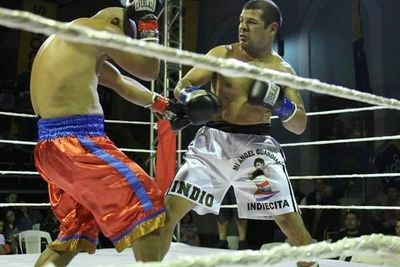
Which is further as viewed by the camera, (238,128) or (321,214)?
(321,214)

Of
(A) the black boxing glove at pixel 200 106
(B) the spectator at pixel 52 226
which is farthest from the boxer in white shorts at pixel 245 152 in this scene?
(B) the spectator at pixel 52 226

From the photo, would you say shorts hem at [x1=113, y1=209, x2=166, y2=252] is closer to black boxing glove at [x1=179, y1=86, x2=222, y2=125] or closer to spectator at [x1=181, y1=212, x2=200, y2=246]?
black boxing glove at [x1=179, y1=86, x2=222, y2=125]

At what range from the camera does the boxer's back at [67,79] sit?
128 cm

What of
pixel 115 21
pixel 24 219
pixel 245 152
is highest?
pixel 115 21

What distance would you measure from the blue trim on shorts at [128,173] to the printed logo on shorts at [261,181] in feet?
1.61

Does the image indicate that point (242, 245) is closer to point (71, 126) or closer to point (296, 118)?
point (296, 118)

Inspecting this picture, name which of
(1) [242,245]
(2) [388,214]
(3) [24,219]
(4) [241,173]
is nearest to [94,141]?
(4) [241,173]

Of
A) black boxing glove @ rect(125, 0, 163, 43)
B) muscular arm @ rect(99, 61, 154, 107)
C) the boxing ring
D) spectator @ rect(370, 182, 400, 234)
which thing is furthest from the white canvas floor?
spectator @ rect(370, 182, 400, 234)

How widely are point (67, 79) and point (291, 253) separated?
76 cm

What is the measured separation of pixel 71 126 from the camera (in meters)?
1.30

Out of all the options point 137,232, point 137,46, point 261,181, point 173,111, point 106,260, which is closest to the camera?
point 137,46

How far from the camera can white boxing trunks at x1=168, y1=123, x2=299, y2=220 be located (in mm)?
1610

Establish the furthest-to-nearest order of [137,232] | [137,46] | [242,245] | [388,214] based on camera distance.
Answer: [242,245]
[388,214]
[137,232]
[137,46]

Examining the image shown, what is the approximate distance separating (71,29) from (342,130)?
144 inches
